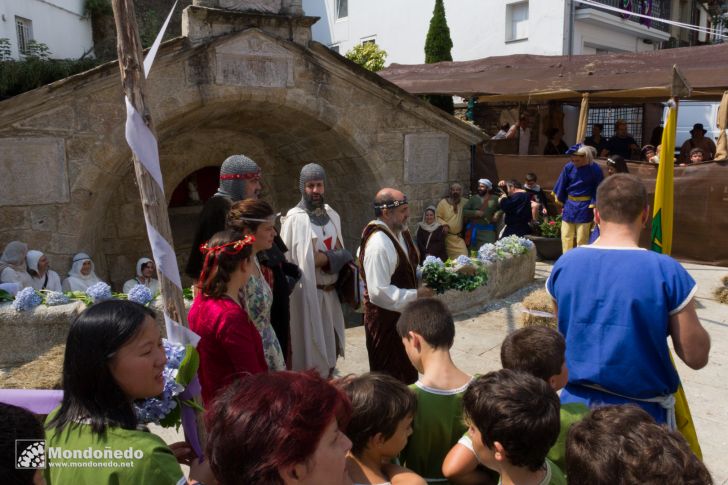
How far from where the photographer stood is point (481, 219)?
9555mm

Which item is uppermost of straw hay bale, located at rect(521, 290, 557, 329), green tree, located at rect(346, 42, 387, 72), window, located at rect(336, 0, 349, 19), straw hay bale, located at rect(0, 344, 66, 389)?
window, located at rect(336, 0, 349, 19)

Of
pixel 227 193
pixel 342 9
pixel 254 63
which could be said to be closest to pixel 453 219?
pixel 254 63

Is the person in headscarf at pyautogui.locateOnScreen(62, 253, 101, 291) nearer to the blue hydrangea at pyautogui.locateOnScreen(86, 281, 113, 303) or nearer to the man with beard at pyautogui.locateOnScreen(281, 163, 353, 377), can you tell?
the blue hydrangea at pyautogui.locateOnScreen(86, 281, 113, 303)

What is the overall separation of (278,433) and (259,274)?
202 centimetres

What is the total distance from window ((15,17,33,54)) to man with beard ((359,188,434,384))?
16.7 m

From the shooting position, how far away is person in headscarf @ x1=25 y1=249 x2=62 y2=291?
20.5 ft

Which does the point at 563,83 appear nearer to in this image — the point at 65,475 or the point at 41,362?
the point at 41,362

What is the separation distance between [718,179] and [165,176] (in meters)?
8.33

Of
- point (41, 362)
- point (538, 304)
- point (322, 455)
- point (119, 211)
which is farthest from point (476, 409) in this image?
point (119, 211)

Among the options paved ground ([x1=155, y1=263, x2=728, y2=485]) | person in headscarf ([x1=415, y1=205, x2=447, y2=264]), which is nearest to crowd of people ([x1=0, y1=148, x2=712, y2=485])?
paved ground ([x1=155, y1=263, x2=728, y2=485])

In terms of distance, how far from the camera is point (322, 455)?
139 cm

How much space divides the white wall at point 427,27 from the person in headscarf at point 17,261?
1763cm

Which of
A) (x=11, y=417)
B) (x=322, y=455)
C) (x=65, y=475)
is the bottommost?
(x=65, y=475)

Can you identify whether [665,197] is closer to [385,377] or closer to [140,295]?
[385,377]
